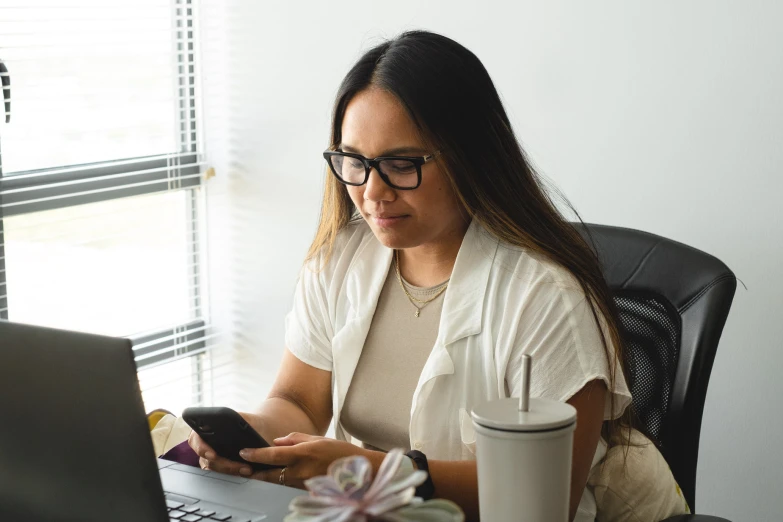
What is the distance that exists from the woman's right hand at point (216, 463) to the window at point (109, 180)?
1.38 meters

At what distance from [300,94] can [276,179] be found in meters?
0.28

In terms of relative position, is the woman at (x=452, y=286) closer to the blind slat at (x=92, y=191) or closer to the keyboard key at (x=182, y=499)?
the keyboard key at (x=182, y=499)

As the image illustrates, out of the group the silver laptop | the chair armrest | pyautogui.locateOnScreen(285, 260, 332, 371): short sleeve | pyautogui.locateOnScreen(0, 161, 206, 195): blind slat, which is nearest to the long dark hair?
the chair armrest

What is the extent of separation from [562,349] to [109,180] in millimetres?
1792

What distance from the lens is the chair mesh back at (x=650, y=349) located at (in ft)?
4.86

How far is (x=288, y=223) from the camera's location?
115 inches

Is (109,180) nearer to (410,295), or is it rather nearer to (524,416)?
(410,295)

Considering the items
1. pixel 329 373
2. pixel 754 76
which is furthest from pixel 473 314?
pixel 754 76

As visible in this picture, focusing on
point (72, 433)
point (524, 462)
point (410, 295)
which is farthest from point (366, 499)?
point (410, 295)

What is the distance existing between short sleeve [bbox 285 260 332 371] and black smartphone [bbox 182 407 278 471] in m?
0.46

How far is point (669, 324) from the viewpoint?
1.49 m

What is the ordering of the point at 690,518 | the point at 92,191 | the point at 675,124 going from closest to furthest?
the point at 690,518, the point at 675,124, the point at 92,191

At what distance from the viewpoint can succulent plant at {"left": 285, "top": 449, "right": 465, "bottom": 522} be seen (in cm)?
74

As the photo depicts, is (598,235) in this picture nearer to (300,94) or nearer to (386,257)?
(386,257)
